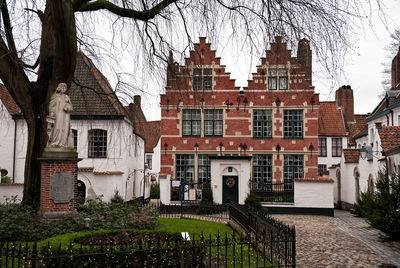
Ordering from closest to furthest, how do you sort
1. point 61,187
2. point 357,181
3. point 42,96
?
point 61,187, point 42,96, point 357,181

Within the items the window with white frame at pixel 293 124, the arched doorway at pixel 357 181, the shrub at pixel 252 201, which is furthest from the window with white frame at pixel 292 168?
the shrub at pixel 252 201

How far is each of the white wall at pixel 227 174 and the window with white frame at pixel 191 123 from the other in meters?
4.01

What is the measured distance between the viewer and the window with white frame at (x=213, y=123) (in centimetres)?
2827

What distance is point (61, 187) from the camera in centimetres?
1166

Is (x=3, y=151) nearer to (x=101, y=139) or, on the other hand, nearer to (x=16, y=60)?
(x=101, y=139)

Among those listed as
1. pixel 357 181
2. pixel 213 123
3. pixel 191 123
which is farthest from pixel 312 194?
pixel 191 123

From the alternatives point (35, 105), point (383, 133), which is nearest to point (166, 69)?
point (35, 105)

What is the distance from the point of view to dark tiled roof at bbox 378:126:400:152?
697 inches

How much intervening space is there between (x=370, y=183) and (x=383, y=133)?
5.53 metres

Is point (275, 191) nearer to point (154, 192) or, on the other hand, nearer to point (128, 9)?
point (154, 192)

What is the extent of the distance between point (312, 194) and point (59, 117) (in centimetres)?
1626

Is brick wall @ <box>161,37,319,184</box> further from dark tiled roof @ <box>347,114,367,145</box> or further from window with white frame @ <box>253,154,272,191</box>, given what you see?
dark tiled roof @ <box>347,114,367,145</box>

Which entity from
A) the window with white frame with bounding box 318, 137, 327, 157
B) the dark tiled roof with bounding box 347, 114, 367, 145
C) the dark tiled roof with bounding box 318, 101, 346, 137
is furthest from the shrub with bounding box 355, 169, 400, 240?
the window with white frame with bounding box 318, 137, 327, 157

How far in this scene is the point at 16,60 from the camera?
10.0 meters
